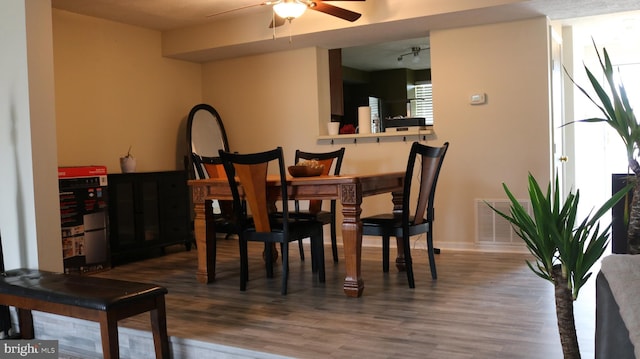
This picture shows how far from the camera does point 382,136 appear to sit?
553 centimetres

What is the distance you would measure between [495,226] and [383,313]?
2.30 m

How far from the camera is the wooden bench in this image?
2496mm

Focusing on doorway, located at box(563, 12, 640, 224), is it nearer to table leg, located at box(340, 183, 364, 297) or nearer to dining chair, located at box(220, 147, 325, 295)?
table leg, located at box(340, 183, 364, 297)

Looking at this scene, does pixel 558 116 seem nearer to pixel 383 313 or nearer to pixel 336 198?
pixel 336 198

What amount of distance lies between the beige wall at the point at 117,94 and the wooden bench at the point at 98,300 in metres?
2.42

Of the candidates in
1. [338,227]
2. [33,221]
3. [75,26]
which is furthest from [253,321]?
[75,26]

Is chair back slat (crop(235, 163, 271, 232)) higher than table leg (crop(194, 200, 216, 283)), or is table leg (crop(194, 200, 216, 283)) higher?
chair back slat (crop(235, 163, 271, 232))

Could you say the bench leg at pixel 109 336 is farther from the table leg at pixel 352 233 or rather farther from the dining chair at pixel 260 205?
the table leg at pixel 352 233

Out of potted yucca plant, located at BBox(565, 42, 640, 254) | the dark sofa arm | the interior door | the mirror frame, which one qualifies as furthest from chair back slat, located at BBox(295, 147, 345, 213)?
the dark sofa arm

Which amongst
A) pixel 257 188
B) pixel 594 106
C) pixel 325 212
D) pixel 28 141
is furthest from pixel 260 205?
pixel 594 106

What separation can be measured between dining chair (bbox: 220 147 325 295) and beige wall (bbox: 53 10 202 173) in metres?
2.28

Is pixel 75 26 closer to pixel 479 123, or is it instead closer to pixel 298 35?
pixel 298 35

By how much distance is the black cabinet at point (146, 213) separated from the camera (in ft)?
16.6

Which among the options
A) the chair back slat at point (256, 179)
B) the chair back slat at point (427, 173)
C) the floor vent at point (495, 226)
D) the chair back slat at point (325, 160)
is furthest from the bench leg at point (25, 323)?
the floor vent at point (495, 226)
